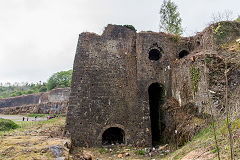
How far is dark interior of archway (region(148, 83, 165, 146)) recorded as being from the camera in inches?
406

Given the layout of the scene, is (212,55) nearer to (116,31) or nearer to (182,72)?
(182,72)

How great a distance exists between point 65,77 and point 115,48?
3145 cm

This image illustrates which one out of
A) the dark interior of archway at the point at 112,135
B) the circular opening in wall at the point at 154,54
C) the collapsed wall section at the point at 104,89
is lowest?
the dark interior of archway at the point at 112,135

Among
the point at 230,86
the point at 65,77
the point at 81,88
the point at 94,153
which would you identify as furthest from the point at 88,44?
the point at 65,77

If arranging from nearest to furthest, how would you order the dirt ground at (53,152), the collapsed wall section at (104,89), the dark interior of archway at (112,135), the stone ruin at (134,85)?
the dirt ground at (53,152) → the stone ruin at (134,85) → the collapsed wall section at (104,89) → the dark interior of archway at (112,135)

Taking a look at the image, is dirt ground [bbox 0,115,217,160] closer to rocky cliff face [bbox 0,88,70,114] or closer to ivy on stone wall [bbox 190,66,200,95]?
ivy on stone wall [bbox 190,66,200,95]

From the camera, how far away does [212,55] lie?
7.46m

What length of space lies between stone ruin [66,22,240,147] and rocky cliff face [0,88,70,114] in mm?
Result: 13500

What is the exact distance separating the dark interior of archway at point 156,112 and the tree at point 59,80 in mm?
29166

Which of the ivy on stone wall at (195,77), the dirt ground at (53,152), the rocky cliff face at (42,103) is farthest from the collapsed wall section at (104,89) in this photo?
the rocky cliff face at (42,103)

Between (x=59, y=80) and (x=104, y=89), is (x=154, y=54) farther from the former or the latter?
(x=59, y=80)

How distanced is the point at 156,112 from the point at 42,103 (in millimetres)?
20185

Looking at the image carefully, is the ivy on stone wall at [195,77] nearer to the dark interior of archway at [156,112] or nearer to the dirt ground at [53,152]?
→ the dark interior of archway at [156,112]

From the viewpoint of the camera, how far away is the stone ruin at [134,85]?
28.6ft
